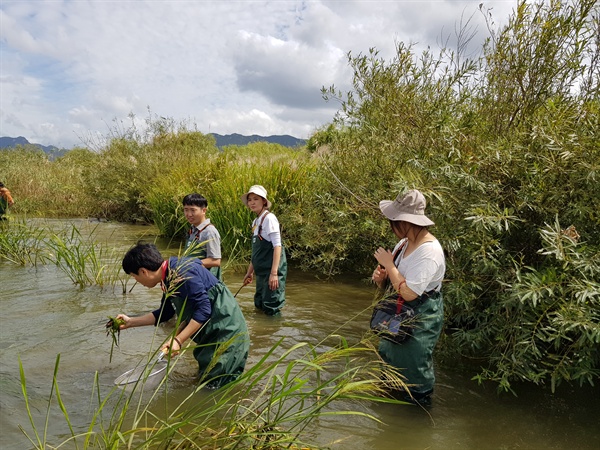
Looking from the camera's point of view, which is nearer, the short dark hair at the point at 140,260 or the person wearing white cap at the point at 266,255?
the short dark hair at the point at 140,260

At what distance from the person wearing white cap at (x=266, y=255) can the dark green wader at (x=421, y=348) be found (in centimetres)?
252

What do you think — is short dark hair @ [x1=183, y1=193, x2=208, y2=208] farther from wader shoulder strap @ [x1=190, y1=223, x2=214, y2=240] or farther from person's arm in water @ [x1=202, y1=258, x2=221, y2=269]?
person's arm in water @ [x1=202, y1=258, x2=221, y2=269]

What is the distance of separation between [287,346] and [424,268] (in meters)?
2.47

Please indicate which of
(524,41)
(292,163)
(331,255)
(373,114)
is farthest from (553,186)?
(292,163)

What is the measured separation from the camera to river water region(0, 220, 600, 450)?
11.5 ft

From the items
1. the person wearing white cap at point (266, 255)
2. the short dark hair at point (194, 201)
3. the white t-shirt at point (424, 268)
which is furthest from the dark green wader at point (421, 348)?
the short dark hair at point (194, 201)

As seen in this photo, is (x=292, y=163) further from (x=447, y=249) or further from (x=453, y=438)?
(x=453, y=438)

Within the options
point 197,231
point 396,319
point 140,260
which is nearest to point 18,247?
point 197,231

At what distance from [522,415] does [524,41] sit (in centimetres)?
354

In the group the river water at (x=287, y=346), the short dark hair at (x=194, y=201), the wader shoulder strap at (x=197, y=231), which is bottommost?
the river water at (x=287, y=346)

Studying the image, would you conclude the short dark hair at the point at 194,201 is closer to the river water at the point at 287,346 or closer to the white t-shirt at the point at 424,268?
the river water at the point at 287,346

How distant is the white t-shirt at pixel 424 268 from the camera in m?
3.32

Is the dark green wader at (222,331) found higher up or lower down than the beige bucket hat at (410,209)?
lower down

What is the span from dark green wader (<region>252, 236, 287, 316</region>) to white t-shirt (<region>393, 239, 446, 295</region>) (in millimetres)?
2867
